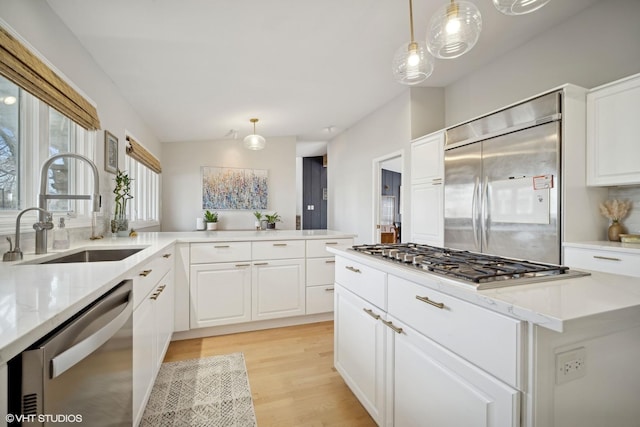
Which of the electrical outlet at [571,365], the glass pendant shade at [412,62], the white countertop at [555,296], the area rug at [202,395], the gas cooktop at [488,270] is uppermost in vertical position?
the glass pendant shade at [412,62]

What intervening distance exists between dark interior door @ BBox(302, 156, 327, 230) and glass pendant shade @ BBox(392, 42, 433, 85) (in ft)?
22.1

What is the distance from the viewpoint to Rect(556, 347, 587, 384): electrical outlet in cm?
75

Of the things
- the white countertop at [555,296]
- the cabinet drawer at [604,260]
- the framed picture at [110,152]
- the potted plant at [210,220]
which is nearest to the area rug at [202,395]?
the white countertop at [555,296]

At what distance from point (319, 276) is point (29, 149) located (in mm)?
2351

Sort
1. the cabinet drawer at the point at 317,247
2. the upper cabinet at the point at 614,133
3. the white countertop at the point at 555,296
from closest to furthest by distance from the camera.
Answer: the white countertop at the point at 555,296
the upper cabinet at the point at 614,133
the cabinet drawer at the point at 317,247

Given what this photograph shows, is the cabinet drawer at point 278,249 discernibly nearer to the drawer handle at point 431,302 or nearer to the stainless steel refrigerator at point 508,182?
the stainless steel refrigerator at point 508,182

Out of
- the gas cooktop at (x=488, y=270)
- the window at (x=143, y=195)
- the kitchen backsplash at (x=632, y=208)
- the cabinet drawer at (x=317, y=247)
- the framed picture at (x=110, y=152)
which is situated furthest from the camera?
the window at (x=143, y=195)

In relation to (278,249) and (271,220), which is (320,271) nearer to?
(278,249)

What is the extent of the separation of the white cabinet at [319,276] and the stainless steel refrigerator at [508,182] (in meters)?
1.25

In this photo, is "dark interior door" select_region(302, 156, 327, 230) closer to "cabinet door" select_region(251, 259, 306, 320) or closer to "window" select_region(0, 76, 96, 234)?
"cabinet door" select_region(251, 259, 306, 320)

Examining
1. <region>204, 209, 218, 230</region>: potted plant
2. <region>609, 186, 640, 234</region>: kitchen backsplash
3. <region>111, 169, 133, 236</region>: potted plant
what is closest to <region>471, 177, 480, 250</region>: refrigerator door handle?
<region>609, 186, 640, 234</region>: kitchen backsplash

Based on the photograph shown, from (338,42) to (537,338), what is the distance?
2581mm

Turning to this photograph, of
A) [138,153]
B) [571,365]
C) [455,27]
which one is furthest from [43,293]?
[138,153]

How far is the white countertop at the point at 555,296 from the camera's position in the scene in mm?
680
